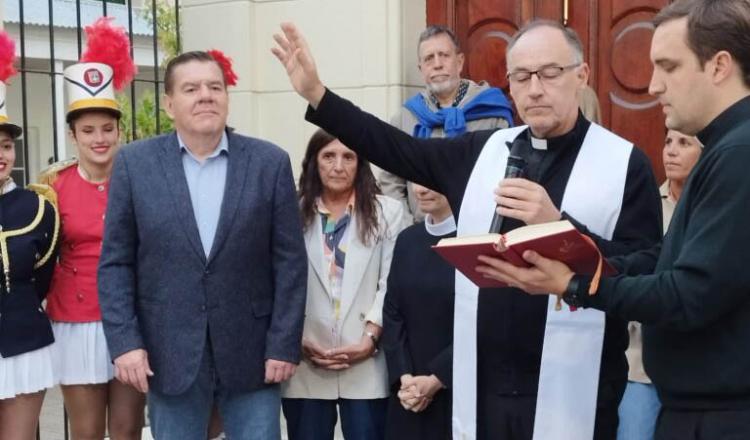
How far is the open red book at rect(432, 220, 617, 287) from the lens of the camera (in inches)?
87.7

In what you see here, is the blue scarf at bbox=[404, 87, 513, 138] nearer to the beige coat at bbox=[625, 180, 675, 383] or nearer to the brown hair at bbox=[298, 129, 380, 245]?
the brown hair at bbox=[298, 129, 380, 245]

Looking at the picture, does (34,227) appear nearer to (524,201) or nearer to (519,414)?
(519,414)

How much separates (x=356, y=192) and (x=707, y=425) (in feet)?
7.58

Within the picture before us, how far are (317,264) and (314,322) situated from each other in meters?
0.24

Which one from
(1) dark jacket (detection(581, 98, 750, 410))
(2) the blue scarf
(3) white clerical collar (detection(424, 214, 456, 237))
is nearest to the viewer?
(1) dark jacket (detection(581, 98, 750, 410))

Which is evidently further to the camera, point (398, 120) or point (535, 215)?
point (398, 120)

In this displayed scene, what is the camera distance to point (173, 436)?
147 inches

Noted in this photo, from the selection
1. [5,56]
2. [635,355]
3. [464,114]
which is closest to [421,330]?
[635,355]

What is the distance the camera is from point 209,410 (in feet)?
12.4

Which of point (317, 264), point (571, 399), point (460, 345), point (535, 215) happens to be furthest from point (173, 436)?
point (535, 215)

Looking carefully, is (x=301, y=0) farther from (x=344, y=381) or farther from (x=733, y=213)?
(x=733, y=213)

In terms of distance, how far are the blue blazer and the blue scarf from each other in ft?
4.31

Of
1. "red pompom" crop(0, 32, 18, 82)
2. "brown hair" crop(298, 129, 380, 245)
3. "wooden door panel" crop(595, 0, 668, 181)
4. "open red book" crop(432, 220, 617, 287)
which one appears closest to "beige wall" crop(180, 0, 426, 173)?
"wooden door panel" crop(595, 0, 668, 181)

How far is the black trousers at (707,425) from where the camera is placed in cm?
216
